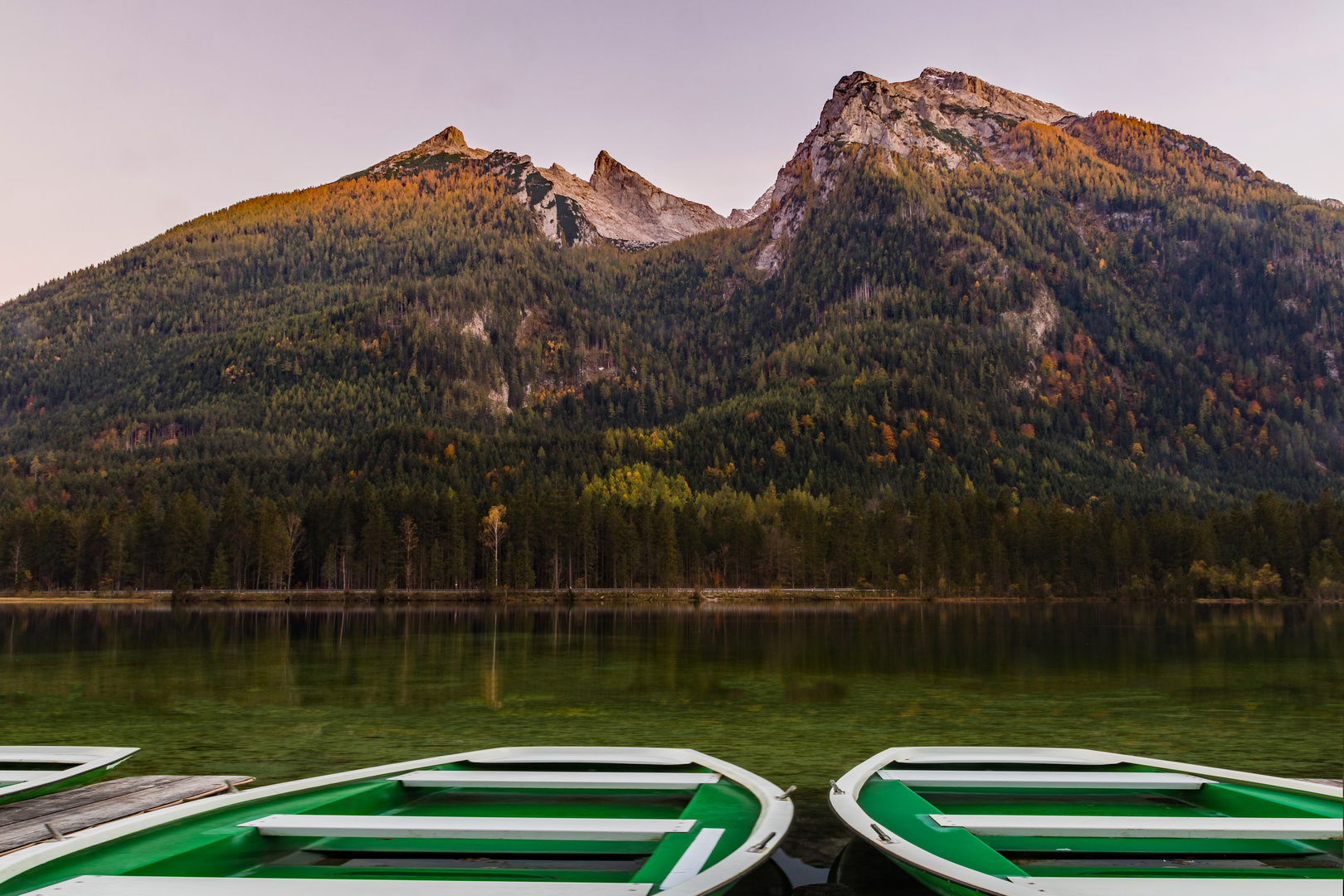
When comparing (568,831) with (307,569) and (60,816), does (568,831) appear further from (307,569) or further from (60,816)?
(307,569)

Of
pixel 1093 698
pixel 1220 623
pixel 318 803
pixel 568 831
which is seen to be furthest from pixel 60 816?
pixel 1220 623

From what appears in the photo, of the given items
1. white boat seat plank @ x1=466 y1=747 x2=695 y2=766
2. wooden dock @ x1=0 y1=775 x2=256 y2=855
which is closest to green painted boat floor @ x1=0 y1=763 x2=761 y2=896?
white boat seat plank @ x1=466 y1=747 x2=695 y2=766

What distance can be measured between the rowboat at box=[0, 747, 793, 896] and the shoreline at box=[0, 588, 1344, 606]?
117615mm

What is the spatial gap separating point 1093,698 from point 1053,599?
414 ft

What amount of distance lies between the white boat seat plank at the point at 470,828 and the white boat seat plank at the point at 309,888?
189cm

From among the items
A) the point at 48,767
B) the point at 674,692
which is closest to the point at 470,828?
the point at 48,767

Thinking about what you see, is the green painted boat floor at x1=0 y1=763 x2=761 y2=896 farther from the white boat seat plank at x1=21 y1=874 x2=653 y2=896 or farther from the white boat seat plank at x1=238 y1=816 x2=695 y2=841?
the white boat seat plank at x1=21 y1=874 x2=653 y2=896

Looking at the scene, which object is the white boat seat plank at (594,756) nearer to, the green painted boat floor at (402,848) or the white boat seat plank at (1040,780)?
the green painted boat floor at (402,848)

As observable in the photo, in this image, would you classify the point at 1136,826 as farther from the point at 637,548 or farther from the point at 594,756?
the point at 637,548

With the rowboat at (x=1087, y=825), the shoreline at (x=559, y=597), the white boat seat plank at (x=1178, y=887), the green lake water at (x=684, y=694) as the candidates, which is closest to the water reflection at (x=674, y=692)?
the green lake water at (x=684, y=694)

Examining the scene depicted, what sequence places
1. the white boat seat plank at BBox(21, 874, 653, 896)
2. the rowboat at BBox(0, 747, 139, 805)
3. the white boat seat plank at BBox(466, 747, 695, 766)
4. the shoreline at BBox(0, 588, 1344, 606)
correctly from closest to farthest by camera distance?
the white boat seat plank at BBox(21, 874, 653, 896), the rowboat at BBox(0, 747, 139, 805), the white boat seat plank at BBox(466, 747, 695, 766), the shoreline at BBox(0, 588, 1344, 606)

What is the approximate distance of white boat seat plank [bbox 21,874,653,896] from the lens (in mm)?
7816

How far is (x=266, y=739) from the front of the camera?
22203mm

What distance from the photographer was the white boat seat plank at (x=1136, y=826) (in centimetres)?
1026
